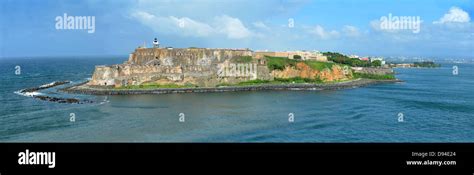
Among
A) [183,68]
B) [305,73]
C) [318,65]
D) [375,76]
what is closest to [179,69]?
[183,68]

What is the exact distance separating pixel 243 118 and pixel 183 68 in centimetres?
865

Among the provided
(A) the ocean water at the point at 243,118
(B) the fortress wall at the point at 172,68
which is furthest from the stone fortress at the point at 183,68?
(A) the ocean water at the point at 243,118

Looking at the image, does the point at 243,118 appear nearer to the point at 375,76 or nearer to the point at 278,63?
the point at 278,63

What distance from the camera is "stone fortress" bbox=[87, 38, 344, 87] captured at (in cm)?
1705

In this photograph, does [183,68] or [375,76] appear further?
[375,76]

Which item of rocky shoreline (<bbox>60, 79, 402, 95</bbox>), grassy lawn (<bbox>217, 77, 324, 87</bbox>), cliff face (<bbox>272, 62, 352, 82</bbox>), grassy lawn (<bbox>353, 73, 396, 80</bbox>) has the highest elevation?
cliff face (<bbox>272, 62, 352, 82</bbox>)

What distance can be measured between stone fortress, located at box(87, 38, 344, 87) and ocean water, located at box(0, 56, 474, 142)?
2412mm

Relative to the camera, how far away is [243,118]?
32.8 feet

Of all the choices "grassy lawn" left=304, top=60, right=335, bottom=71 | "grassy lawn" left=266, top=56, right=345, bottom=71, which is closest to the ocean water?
"grassy lawn" left=266, top=56, right=345, bottom=71

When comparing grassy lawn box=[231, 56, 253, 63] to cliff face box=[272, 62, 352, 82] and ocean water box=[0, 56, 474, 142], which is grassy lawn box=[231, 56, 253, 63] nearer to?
cliff face box=[272, 62, 352, 82]

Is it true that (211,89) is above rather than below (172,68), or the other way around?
below

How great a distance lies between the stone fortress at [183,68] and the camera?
17047 millimetres
